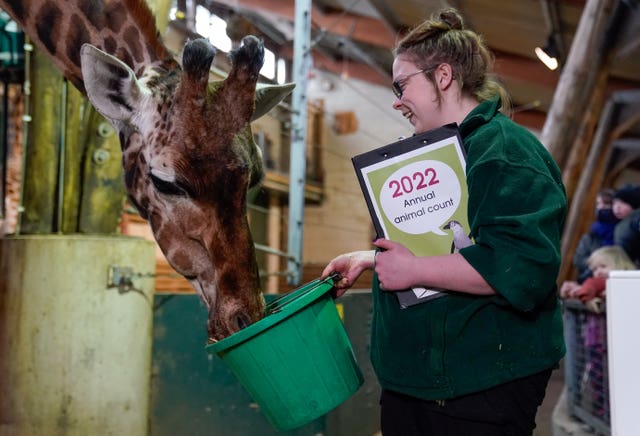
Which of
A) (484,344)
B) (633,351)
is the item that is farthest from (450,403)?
(633,351)

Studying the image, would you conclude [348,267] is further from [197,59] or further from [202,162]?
[197,59]

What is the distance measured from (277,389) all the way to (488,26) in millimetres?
9318

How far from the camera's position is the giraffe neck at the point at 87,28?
9.56 feet

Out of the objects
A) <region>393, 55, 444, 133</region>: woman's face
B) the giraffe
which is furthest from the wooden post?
<region>393, 55, 444, 133</region>: woman's face

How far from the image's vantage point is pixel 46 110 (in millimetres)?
3701

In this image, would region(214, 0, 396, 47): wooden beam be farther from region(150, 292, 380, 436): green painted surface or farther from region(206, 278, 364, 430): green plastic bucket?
region(206, 278, 364, 430): green plastic bucket

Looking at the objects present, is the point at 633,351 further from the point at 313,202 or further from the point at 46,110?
the point at 313,202

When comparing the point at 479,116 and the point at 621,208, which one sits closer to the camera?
the point at 479,116

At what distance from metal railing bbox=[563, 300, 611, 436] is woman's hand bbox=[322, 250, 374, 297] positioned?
2.86m

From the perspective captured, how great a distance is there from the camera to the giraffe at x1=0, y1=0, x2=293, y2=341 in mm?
2393

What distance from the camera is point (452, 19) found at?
192cm

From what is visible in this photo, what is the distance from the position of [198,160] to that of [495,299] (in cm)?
116

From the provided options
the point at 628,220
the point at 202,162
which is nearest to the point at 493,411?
the point at 202,162

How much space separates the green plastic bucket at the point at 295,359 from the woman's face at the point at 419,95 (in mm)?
513
